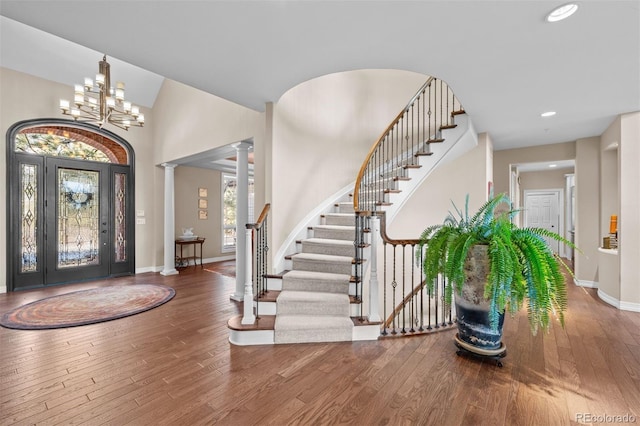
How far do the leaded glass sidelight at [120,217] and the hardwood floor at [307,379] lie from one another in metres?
3.34

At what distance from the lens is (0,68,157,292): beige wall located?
15.8ft

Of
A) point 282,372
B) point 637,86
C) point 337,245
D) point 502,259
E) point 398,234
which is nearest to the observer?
point 502,259

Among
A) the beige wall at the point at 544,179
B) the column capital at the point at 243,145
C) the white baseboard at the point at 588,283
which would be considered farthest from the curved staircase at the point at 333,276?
the beige wall at the point at 544,179

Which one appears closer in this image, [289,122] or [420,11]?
[420,11]

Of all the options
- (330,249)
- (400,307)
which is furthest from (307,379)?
(400,307)

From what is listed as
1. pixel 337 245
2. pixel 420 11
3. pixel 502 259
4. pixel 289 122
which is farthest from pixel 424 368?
pixel 289 122

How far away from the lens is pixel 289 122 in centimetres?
416

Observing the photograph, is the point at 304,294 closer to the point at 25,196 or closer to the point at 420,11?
the point at 420,11

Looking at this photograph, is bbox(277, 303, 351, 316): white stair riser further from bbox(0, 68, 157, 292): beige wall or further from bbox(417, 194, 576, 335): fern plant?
bbox(0, 68, 157, 292): beige wall

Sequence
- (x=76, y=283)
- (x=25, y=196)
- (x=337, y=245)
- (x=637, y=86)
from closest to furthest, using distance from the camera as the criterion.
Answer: (x=637, y=86)
(x=337, y=245)
(x=25, y=196)
(x=76, y=283)

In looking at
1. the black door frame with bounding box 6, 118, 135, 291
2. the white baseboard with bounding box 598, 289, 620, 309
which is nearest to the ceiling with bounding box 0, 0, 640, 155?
the white baseboard with bounding box 598, 289, 620, 309

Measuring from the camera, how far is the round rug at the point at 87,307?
3.45 metres

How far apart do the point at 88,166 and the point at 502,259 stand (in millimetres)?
7125

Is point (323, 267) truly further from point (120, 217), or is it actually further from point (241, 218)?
point (120, 217)
